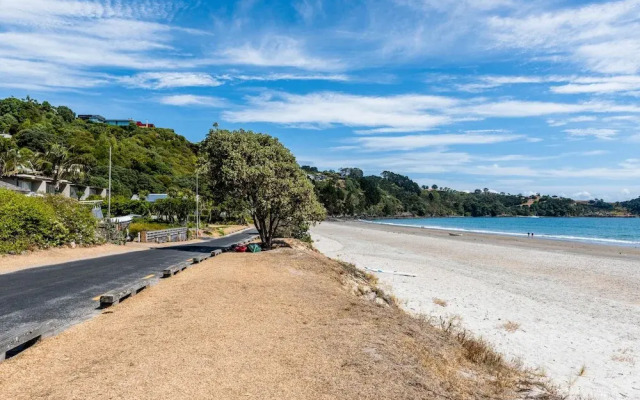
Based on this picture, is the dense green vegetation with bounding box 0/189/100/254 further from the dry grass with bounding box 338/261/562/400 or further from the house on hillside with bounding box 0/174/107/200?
the house on hillside with bounding box 0/174/107/200

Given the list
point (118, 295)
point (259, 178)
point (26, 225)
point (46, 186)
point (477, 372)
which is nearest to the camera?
point (477, 372)

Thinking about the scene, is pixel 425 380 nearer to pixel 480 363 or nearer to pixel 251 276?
pixel 480 363

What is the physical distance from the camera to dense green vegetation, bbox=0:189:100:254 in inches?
756

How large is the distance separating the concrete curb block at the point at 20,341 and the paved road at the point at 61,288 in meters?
0.65

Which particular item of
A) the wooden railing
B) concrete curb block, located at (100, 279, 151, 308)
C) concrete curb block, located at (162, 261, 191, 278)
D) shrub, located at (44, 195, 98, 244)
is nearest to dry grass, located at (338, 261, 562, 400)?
concrete curb block, located at (100, 279, 151, 308)

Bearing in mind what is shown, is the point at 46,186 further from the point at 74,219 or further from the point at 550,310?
the point at 550,310

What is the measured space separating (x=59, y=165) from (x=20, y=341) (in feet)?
227

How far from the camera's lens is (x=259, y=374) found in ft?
18.6

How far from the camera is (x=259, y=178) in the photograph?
75.2 feet

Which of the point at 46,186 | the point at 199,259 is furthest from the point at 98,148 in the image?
the point at 199,259

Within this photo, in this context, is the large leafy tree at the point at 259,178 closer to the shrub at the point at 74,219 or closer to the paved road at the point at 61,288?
the paved road at the point at 61,288

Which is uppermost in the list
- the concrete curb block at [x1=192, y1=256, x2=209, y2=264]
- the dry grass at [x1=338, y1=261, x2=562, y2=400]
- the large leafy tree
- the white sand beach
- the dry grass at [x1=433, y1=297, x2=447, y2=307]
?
the large leafy tree

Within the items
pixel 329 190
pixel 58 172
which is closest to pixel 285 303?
pixel 58 172

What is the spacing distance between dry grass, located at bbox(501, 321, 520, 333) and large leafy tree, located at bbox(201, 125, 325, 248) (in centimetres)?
1303
